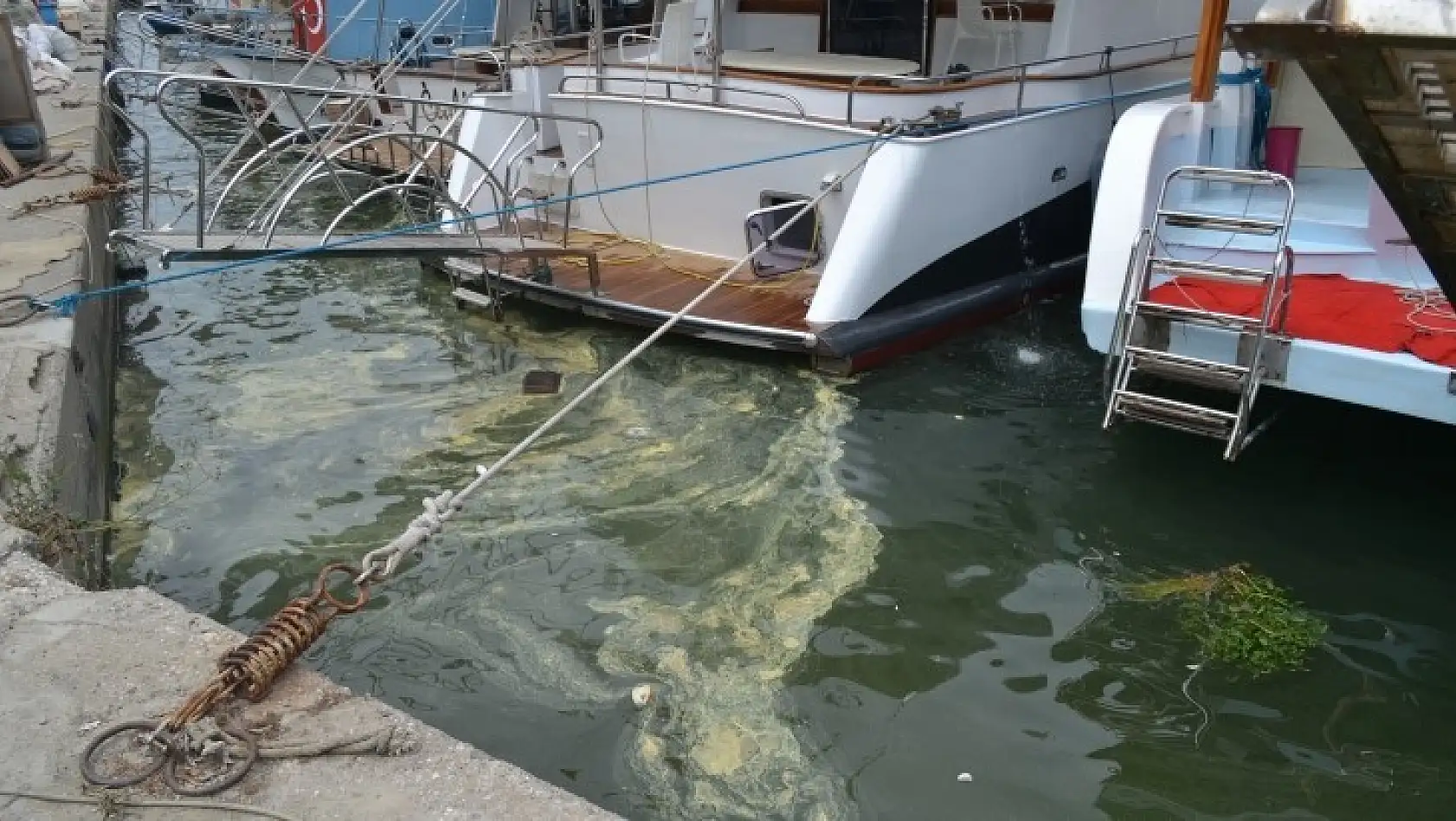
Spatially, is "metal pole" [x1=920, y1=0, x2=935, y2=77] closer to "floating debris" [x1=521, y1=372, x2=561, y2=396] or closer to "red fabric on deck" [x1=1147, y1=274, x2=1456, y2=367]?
"red fabric on deck" [x1=1147, y1=274, x2=1456, y2=367]

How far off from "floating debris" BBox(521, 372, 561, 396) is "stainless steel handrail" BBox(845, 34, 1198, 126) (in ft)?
8.30

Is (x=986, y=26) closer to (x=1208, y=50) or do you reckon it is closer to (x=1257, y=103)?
(x=1257, y=103)

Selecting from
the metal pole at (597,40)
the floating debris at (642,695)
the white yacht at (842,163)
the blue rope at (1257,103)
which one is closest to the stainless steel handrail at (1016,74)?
the white yacht at (842,163)

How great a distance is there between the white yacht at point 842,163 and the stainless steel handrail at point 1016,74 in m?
0.03

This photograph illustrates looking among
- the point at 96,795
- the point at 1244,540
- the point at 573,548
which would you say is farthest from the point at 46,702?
the point at 1244,540

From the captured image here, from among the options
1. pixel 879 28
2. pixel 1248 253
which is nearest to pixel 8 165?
pixel 879 28

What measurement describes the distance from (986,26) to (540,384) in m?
4.56

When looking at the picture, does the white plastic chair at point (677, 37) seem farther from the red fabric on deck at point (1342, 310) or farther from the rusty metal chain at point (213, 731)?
the rusty metal chain at point (213, 731)

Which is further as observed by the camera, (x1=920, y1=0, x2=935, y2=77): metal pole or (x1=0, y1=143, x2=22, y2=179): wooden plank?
(x1=0, y1=143, x2=22, y2=179): wooden plank

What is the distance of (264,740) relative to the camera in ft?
9.57

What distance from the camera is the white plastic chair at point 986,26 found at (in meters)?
8.34

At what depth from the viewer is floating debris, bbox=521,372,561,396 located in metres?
6.77

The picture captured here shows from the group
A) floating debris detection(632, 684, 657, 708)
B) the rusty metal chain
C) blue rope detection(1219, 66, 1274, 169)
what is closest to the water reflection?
floating debris detection(632, 684, 657, 708)

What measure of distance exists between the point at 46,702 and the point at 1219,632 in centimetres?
403
